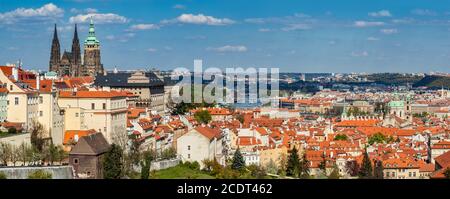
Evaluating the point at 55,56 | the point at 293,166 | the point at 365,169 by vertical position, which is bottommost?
the point at 365,169

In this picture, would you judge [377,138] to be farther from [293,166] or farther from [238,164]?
[238,164]

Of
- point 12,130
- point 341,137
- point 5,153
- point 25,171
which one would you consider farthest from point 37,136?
point 341,137

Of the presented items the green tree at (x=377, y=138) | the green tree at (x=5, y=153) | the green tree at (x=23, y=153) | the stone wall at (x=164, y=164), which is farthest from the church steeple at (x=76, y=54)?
the green tree at (x=5, y=153)

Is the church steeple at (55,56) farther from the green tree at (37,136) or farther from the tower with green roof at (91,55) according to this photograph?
the green tree at (37,136)

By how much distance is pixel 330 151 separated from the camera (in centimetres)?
2481

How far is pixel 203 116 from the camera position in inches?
1129

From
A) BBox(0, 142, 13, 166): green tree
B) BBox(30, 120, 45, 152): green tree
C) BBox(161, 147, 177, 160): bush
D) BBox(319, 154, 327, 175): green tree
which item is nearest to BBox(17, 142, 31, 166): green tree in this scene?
BBox(0, 142, 13, 166): green tree

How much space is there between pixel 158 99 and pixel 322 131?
23.8 feet

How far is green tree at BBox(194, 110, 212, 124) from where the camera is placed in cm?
2806

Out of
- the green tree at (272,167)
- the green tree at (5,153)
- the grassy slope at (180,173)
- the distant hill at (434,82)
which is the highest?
the distant hill at (434,82)

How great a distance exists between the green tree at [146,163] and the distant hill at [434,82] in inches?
3538

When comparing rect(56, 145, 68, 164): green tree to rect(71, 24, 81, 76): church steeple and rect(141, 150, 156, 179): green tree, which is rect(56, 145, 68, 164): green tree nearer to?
rect(141, 150, 156, 179): green tree

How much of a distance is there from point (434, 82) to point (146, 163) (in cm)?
9532

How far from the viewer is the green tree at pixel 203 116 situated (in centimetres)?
2806
